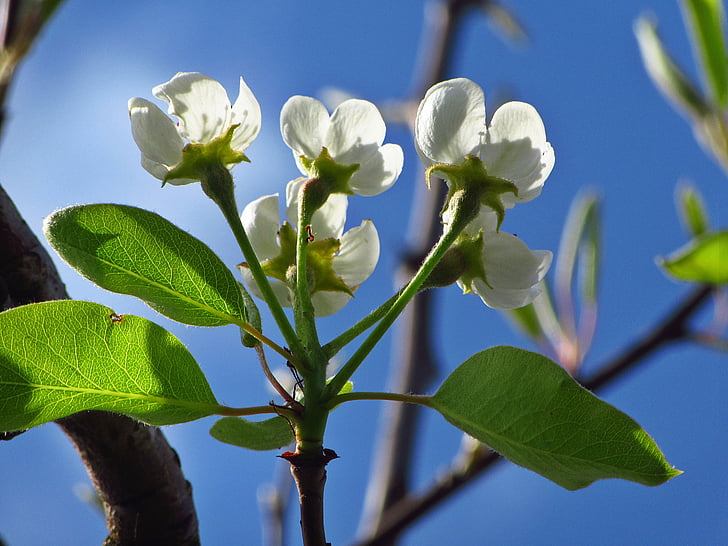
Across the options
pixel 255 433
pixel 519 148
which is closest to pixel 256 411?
pixel 255 433

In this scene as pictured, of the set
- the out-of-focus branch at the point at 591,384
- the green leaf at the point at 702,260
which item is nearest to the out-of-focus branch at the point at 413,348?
the out-of-focus branch at the point at 591,384

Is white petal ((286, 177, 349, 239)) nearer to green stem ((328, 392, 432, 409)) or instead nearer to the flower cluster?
the flower cluster

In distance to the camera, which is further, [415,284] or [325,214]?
[325,214]

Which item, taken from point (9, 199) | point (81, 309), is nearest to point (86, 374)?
point (81, 309)

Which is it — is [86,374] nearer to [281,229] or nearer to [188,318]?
[188,318]

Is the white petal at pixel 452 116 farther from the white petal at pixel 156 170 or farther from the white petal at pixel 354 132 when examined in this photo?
the white petal at pixel 156 170

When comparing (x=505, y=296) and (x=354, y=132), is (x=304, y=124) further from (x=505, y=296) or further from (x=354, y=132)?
(x=505, y=296)
